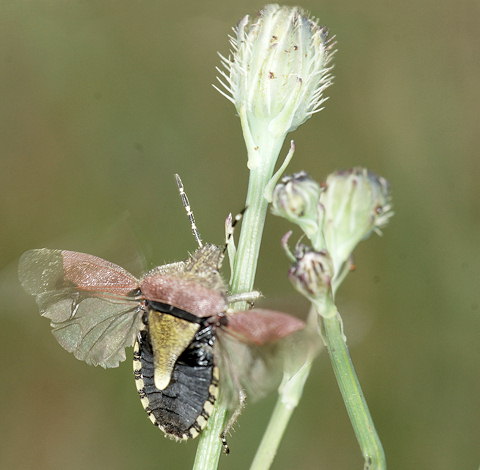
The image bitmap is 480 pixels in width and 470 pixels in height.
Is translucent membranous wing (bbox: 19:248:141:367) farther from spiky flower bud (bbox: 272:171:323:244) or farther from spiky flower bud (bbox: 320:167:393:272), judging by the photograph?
spiky flower bud (bbox: 320:167:393:272)

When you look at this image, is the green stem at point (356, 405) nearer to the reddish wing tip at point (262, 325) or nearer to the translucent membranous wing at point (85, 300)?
the reddish wing tip at point (262, 325)

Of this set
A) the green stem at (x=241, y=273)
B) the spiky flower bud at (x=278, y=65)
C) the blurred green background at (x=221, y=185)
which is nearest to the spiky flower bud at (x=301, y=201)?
the green stem at (x=241, y=273)

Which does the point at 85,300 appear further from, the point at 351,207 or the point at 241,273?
the point at 351,207

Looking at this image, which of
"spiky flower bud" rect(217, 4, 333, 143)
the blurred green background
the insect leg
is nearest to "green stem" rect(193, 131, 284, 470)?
A: the insect leg

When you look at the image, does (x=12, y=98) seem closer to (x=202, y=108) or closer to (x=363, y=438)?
(x=202, y=108)

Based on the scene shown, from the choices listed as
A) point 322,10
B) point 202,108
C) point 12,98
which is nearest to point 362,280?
point 202,108

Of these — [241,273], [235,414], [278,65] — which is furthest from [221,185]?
[235,414]
